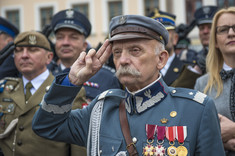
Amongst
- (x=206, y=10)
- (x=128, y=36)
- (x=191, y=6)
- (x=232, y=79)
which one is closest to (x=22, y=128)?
(x=128, y=36)

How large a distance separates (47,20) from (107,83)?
877 inches

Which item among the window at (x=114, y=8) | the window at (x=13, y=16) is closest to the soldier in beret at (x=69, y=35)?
the window at (x=114, y=8)

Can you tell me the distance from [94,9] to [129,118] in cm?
2258

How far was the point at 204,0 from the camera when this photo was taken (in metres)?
21.8

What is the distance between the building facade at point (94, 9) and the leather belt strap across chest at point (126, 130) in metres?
20.0

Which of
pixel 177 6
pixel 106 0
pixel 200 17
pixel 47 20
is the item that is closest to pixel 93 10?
pixel 106 0

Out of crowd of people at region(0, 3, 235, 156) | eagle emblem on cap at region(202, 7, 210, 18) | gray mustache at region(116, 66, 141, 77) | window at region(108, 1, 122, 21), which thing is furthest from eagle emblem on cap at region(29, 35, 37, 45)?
window at region(108, 1, 122, 21)

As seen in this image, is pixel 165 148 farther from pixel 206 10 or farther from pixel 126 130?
pixel 206 10

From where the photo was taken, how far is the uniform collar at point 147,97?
2748 mm

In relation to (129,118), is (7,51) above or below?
above

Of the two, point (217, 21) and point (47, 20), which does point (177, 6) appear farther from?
point (217, 21)

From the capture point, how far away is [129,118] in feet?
9.11

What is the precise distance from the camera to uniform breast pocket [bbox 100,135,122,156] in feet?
8.69

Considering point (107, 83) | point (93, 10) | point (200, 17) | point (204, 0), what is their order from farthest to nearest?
1. point (93, 10)
2. point (204, 0)
3. point (200, 17)
4. point (107, 83)
